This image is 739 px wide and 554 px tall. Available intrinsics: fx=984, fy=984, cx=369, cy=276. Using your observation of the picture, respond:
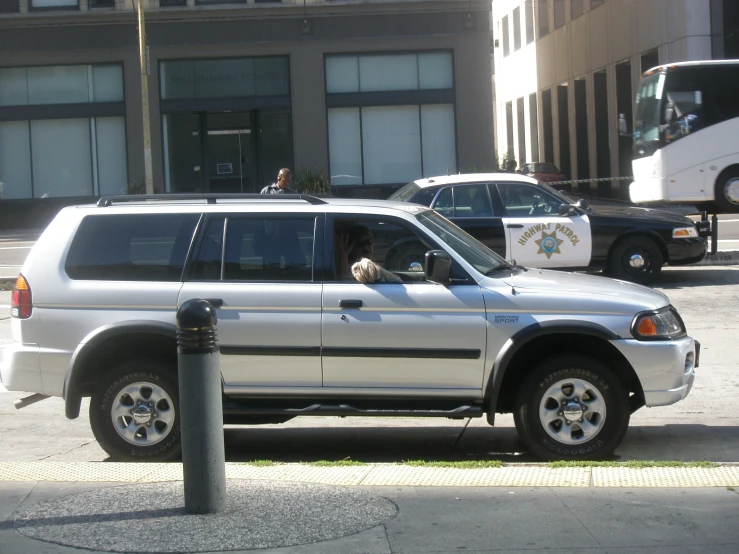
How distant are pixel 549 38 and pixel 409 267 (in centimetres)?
4597

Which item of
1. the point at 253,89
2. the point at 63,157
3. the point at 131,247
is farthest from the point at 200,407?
the point at 63,157

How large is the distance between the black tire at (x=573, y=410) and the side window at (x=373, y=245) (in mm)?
1103

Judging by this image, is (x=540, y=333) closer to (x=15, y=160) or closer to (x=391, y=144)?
(x=391, y=144)

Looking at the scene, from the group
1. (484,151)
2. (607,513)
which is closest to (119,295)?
(607,513)

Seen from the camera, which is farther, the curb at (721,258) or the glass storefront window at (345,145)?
the glass storefront window at (345,145)

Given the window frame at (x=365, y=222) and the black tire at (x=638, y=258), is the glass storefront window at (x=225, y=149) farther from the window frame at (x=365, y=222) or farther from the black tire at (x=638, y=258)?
the window frame at (x=365, y=222)

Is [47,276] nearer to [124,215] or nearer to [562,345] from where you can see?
[124,215]

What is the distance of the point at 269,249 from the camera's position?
6.82m

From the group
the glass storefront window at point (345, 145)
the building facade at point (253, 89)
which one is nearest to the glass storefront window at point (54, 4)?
the building facade at point (253, 89)

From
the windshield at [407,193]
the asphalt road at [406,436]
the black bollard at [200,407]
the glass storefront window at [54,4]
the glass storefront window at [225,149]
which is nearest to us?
the black bollard at [200,407]

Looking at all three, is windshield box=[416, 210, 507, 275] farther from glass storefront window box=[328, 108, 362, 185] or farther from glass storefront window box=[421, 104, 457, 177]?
glass storefront window box=[328, 108, 362, 185]

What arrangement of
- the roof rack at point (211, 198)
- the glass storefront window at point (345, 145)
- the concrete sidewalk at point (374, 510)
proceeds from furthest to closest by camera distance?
1. the glass storefront window at point (345, 145)
2. the roof rack at point (211, 198)
3. the concrete sidewalk at point (374, 510)

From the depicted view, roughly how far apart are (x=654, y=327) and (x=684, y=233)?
9.19 metres

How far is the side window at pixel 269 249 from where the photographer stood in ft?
22.3
